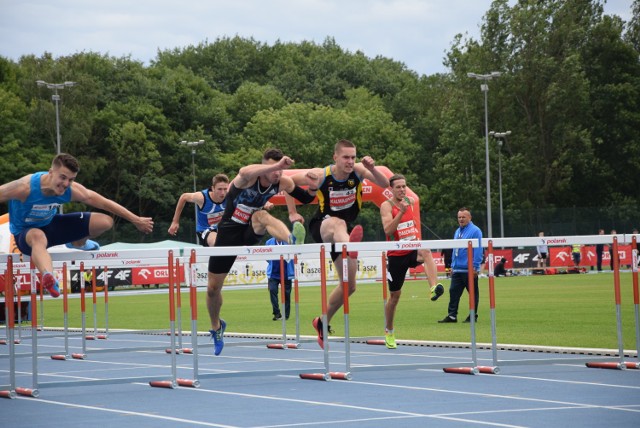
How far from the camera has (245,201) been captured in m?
10.9

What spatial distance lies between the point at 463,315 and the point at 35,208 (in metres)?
12.1

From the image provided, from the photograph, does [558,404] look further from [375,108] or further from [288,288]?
[375,108]

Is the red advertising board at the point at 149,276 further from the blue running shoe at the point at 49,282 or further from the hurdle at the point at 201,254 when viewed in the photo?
the blue running shoe at the point at 49,282

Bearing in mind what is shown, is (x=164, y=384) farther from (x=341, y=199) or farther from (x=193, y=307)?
(x=341, y=199)

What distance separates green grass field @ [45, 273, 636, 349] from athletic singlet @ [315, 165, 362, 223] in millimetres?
4316

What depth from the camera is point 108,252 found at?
33.0 ft

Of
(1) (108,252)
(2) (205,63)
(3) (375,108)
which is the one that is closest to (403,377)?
(1) (108,252)

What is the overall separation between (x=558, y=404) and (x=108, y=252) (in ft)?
14.9

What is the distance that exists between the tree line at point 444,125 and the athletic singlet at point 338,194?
5121 cm

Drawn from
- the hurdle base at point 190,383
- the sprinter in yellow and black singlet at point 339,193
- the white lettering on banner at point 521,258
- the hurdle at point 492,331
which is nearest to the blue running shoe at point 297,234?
the sprinter in yellow and black singlet at point 339,193

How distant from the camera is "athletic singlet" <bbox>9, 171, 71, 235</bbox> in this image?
1007 centimetres

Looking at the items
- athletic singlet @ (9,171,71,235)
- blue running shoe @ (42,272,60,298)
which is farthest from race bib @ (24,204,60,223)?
blue running shoe @ (42,272,60,298)

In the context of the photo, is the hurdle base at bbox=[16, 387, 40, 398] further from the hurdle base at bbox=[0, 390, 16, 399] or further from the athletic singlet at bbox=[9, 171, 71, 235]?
the athletic singlet at bbox=[9, 171, 71, 235]

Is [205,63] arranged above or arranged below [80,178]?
above
